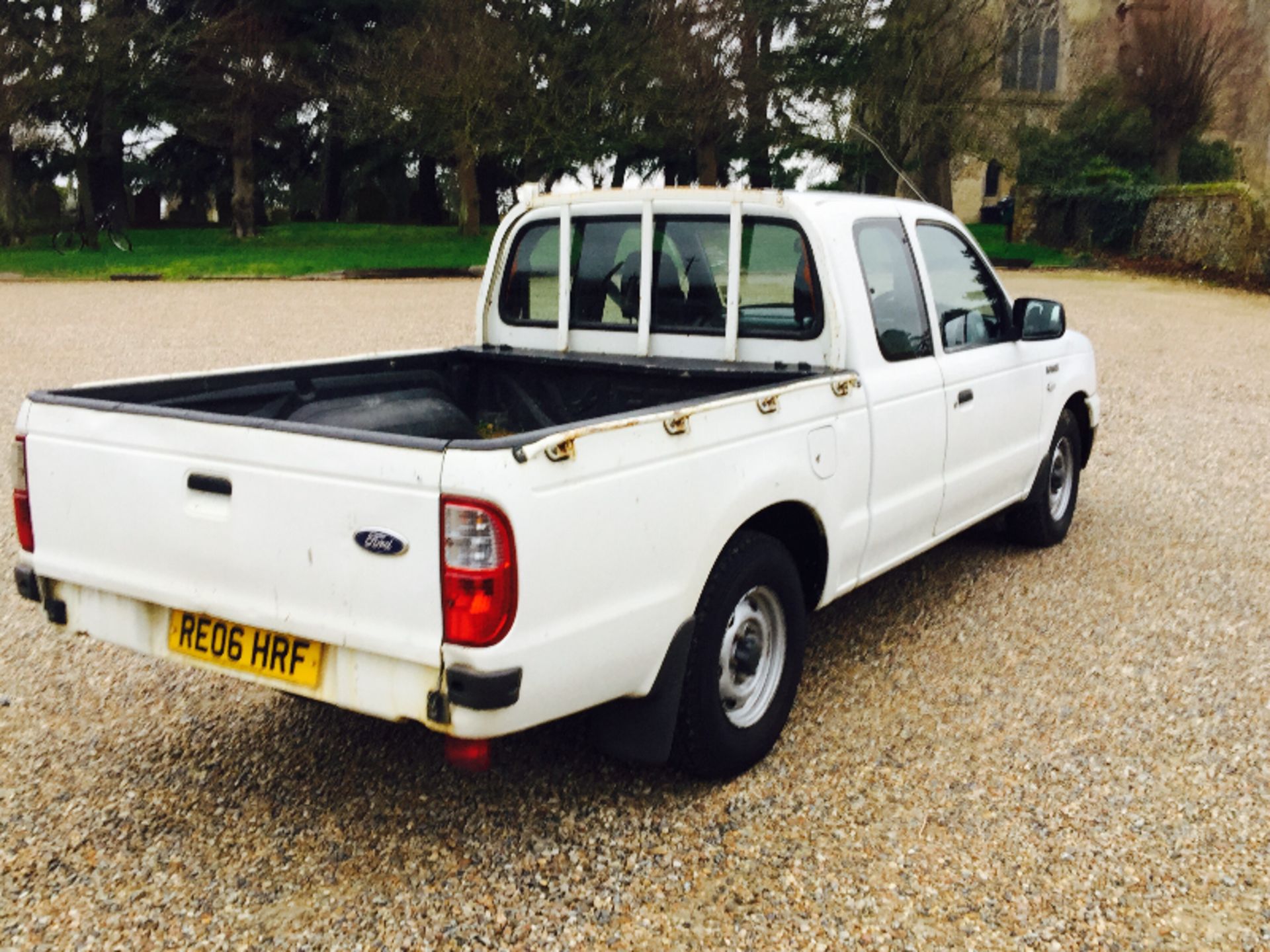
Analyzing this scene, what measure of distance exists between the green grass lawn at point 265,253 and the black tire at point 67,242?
1.16ft

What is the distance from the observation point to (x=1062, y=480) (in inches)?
249

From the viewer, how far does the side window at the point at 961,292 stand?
4.92 meters

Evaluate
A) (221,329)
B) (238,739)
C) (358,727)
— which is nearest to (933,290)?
(358,727)

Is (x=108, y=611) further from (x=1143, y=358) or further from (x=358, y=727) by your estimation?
(x=1143, y=358)

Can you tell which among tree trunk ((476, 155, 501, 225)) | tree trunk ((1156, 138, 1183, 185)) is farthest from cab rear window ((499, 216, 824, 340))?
tree trunk ((476, 155, 501, 225))

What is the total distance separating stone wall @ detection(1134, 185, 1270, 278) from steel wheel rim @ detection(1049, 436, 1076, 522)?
18810mm

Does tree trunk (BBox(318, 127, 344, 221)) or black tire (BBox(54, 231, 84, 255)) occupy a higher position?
tree trunk (BBox(318, 127, 344, 221))

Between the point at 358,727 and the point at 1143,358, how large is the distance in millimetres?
12025

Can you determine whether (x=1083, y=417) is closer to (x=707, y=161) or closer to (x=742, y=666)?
(x=742, y=666)

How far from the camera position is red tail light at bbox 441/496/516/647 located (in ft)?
9.01

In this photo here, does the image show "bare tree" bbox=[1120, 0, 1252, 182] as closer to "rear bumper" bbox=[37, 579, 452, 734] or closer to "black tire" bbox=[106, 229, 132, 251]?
"black tire" bbox=[106, 229, 132, 251]

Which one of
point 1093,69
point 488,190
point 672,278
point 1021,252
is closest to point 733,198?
point 672,278

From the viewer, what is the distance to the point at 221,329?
619 inches

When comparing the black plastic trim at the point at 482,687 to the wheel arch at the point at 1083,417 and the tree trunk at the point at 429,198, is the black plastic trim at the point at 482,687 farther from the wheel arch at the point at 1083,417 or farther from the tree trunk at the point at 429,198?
the tree trunk at the point at 429,198
